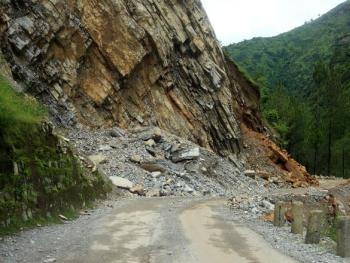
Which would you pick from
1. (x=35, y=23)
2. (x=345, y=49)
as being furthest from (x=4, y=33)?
(x=345, y=49)

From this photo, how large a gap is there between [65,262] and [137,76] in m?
32.5

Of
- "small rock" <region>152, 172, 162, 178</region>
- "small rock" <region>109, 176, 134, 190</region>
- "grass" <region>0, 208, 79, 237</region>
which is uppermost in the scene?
"small rock" <region>152, 172, 162, 178</region>

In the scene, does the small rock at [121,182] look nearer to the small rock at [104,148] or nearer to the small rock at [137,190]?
the small rock at [137,190]

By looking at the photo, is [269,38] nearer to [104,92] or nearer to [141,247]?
[104,92]

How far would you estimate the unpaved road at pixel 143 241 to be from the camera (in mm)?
10992

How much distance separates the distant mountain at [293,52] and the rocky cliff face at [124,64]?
73.0 meters

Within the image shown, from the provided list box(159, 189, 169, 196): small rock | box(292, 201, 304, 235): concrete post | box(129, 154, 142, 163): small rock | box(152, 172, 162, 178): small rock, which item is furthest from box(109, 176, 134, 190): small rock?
box(292, 201, 304, 235): concrete post

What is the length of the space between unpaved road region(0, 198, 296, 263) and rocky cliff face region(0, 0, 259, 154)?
65.1ft

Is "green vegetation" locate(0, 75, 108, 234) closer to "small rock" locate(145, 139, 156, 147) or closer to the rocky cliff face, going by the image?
"small rock" locate(145, 139, 156, 147)

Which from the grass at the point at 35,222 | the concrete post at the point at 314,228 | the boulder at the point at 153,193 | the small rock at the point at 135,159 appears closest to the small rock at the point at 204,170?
the small rock at the point at 135,159

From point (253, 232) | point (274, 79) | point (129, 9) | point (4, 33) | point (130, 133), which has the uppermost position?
point (274, 79)

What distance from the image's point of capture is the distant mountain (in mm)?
135250

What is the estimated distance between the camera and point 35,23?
35.2 metres

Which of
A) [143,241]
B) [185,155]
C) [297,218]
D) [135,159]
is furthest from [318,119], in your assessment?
[143,241]
